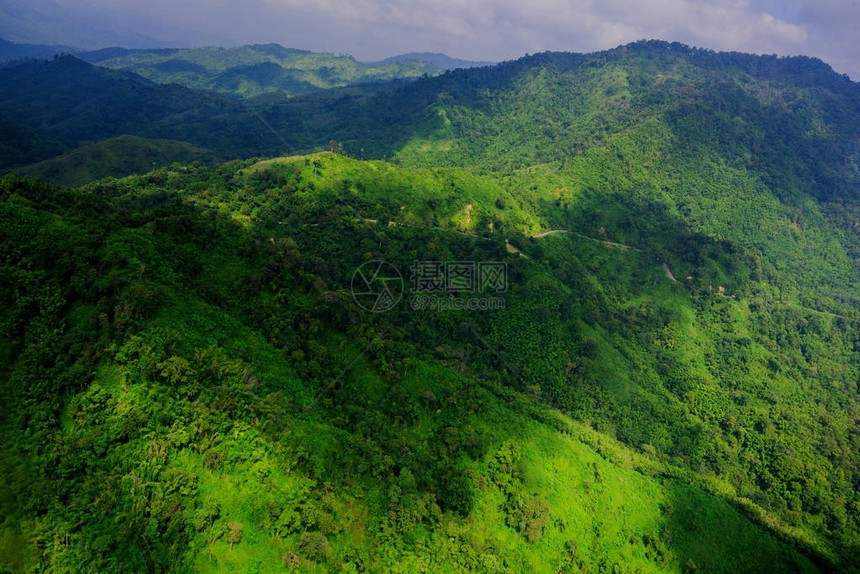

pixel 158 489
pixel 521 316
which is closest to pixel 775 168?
pixel 521 316

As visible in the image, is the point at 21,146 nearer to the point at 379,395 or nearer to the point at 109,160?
the point at 109,160

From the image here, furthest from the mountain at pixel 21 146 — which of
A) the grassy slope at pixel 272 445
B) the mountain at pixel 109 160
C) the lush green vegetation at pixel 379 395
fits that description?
the grassy slope at pixel 272 445

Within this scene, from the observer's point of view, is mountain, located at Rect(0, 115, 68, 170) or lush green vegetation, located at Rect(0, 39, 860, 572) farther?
mountain, located at Rect(0, 115, 68, 170)

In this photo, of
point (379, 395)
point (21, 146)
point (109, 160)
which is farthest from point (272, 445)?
point (21, 146)

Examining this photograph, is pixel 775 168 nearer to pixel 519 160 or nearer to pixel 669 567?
pixel 519 160

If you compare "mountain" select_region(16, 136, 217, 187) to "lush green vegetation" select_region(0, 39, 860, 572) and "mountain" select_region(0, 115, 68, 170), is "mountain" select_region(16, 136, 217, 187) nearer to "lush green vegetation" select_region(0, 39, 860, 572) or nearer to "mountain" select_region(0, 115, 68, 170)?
"mountain" select_region(0, 115, 68, 170)

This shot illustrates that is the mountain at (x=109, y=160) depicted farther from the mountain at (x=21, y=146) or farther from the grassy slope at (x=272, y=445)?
the grassy slope at (x=272, y=445)

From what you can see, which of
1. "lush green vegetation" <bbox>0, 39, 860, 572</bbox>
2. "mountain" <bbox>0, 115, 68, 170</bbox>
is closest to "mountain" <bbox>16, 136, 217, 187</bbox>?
"mountain" <bbox>0, 115, 68, 170</bbox>
